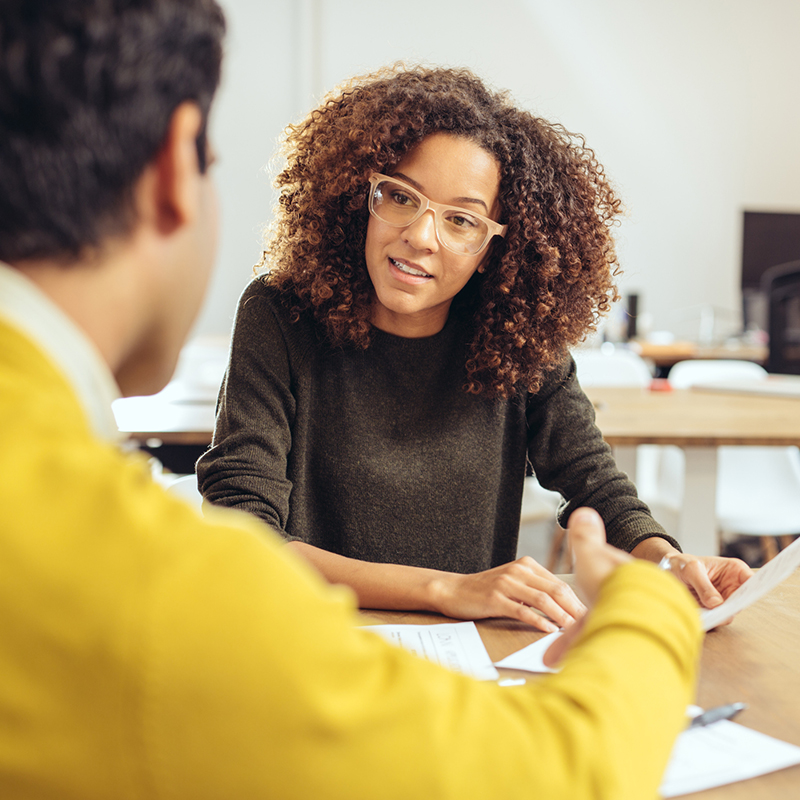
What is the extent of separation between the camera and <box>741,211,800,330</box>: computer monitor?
18.5 ft

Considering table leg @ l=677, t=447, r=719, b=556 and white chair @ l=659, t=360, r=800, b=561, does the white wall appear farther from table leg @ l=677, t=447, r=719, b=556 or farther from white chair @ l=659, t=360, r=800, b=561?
table leg @ l=677, t=447, r=719, b=556

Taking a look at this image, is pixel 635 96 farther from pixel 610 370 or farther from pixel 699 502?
pixel 699 502

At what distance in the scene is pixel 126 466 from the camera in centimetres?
43

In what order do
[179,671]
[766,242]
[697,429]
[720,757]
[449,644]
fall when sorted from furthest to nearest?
[766,242]
[697,429]
[449,644]
[720,757]
[179,671]

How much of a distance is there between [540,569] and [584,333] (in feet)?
1.97

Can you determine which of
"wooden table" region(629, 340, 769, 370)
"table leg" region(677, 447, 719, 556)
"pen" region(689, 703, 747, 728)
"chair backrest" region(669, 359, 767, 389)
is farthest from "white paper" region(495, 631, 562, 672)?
"wooden table" region(629, 340, 769, 370)

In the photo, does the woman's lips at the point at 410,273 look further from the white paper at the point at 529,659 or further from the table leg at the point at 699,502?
the table leg at the point at 699,502

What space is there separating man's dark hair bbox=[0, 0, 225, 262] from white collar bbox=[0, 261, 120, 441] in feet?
0.12

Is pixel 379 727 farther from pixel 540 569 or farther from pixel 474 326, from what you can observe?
pixel 474 326

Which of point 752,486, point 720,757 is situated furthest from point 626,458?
point 720,757

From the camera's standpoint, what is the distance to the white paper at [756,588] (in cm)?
77

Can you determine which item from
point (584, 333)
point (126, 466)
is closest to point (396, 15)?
point (584, 333)

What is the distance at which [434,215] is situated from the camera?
4.17 feet

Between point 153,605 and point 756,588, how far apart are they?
2.01 feet
